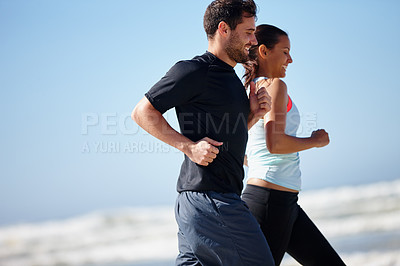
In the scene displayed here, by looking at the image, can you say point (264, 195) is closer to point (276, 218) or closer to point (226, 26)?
point (276, 218)

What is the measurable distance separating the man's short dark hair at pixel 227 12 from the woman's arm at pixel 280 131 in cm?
46

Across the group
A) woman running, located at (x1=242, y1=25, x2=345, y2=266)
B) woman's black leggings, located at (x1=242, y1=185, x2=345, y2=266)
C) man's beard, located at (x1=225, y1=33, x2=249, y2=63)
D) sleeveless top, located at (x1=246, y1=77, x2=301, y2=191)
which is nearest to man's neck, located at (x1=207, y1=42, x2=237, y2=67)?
man's beard, located at (x1=225, y1=33, x2=249, y2=63)

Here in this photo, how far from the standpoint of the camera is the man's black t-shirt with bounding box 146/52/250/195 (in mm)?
2027

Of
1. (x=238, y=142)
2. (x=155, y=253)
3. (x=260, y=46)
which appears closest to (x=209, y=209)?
(x=238, y=142)

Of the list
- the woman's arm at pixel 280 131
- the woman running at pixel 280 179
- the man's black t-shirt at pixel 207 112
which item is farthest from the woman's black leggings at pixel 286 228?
the man's black t-shirt at pixel 207 112

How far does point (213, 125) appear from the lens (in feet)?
6.86

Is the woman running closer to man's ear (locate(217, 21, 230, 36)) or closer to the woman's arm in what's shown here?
the woman's arm

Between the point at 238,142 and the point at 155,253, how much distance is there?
7202 millimetres

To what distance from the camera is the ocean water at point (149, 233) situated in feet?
26.0

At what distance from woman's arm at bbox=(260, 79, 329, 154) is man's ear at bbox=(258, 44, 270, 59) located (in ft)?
0.87

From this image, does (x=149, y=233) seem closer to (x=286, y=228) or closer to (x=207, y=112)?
(x=286, y=228)

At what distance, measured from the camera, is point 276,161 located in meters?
2.60

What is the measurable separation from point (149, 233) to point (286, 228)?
844 centimetres

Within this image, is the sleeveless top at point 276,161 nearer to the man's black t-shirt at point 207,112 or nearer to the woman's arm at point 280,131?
the woman's arm at point 280,131
